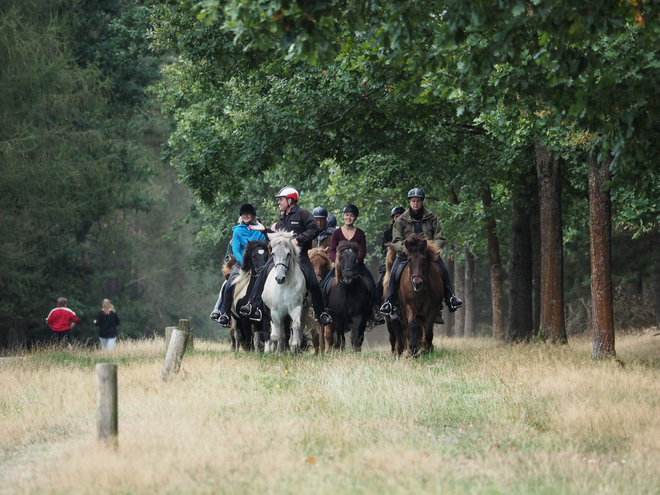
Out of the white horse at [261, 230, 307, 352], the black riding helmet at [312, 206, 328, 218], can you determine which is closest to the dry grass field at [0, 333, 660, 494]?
the white horse at [261, 230, 307, 352]

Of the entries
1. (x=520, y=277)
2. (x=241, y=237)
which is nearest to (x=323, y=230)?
(x=241, y=237)

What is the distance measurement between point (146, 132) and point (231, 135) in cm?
2814

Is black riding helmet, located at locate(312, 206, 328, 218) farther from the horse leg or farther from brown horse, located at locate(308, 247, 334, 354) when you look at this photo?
the horse leg

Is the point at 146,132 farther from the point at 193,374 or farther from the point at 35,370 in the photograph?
the point at 193,374

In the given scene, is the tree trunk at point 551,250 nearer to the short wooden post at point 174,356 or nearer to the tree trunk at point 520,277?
the tree trunk at point 520,277

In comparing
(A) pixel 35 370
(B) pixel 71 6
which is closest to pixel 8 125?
(B) pixel 71 6

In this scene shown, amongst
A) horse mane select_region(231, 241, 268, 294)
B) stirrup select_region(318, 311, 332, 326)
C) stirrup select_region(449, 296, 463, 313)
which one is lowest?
stirrup select_region(318, 311, 332, 326)

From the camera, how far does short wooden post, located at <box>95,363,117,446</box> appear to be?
336 inches

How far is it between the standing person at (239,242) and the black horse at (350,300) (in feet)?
6.60

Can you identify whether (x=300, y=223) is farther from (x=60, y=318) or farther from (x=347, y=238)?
(x=60, y=318)

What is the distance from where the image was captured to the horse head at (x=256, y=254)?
17.5 m

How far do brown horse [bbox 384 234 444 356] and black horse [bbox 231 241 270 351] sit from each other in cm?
243

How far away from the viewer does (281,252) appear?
15.8 m

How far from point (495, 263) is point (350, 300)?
1141 cm
